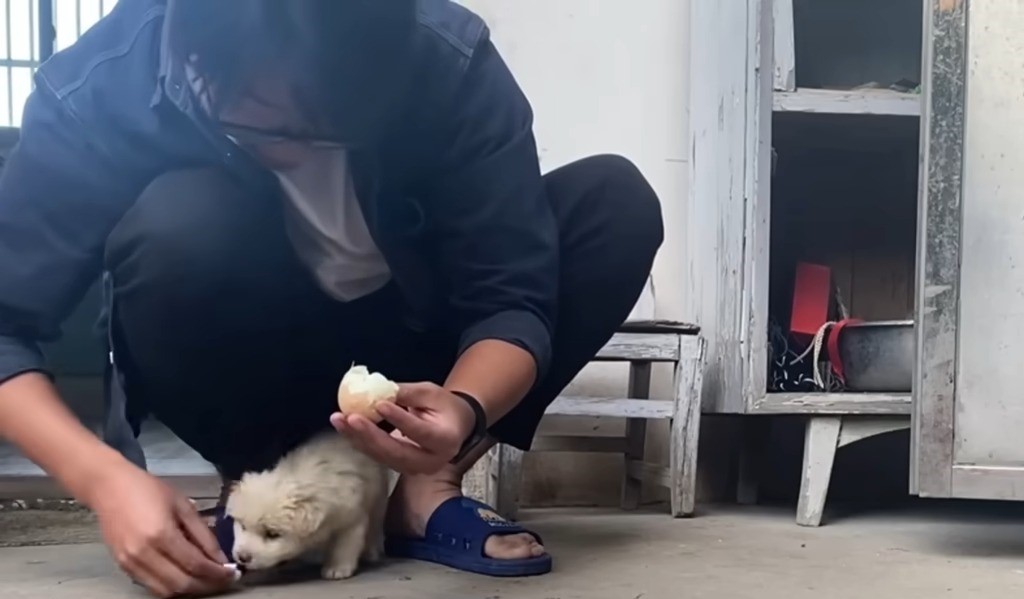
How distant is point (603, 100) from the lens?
1.46 meters

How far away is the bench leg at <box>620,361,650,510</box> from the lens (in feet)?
4.51

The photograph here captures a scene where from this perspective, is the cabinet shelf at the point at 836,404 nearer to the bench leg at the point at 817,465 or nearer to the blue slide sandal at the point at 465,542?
the bench leg at the point at 817,465

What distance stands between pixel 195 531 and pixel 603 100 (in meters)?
0.95

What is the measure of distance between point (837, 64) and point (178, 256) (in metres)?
1.12

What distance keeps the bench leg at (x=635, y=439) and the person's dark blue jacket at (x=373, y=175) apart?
1.89 feet

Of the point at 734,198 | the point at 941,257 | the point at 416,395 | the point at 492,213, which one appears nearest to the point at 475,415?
the point at 416,395

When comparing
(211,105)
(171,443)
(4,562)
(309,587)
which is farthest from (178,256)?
(171,443)

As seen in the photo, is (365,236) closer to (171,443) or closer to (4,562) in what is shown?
(4,562)

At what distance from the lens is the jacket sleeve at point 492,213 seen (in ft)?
2.53

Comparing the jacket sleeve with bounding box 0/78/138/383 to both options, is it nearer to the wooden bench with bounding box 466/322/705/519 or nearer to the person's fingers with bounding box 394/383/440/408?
the person's fingers with bounding box 394/383/440/408

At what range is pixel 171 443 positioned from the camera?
7.38 feet

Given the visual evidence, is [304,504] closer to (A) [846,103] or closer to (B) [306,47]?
(B) [306,47]

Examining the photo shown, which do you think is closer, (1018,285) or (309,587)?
(309,587)

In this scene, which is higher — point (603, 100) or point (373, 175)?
point (603, 100)
